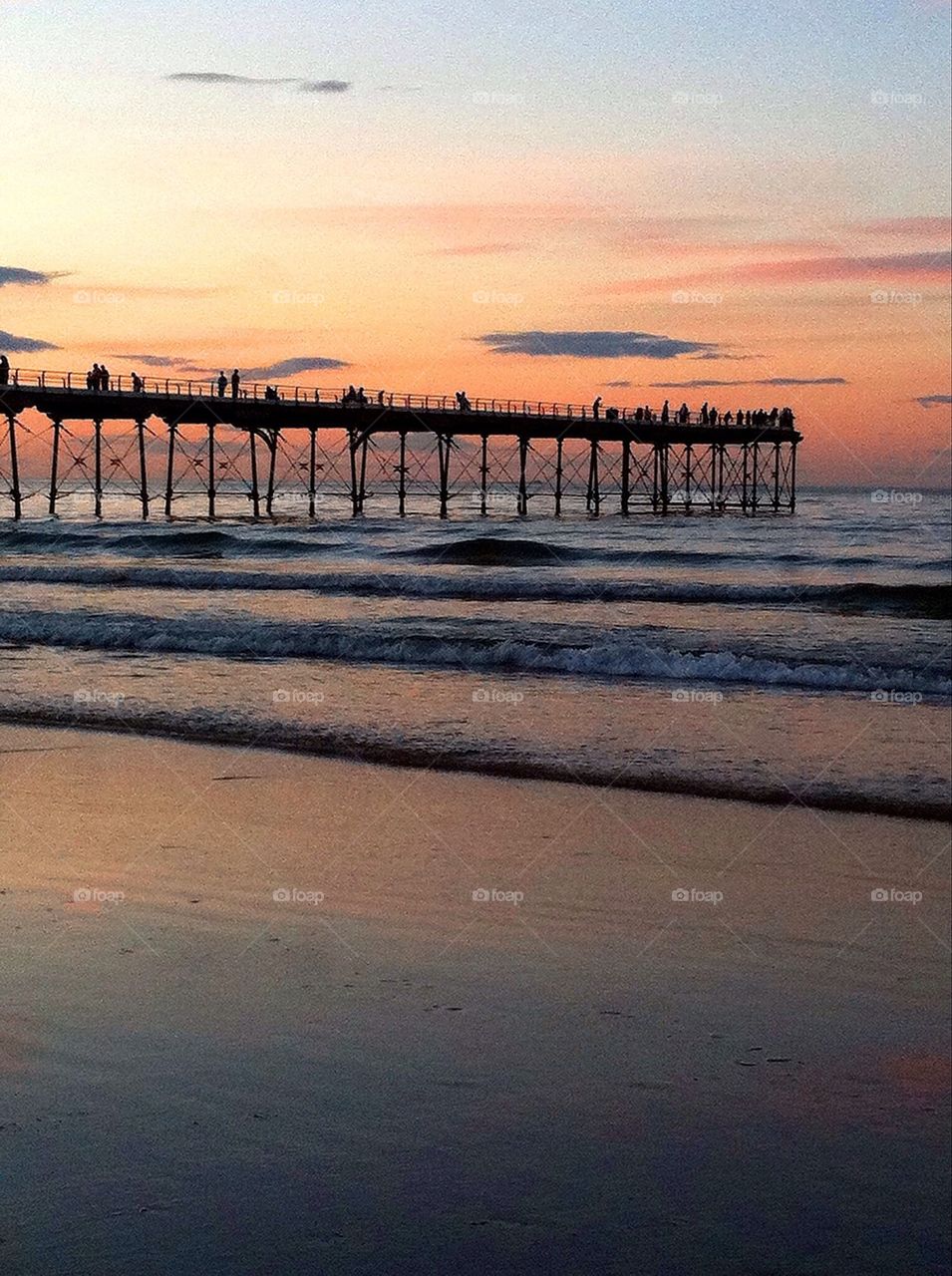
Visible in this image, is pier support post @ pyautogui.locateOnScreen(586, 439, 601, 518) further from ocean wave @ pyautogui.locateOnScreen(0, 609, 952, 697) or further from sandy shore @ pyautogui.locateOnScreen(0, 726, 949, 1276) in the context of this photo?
sandy shore @ pyautogui.locateOnScreen(0, 726, 949, 1276)

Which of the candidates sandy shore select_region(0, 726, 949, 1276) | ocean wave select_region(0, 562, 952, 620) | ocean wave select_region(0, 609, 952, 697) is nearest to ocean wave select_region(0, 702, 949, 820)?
sandy shore select_region(0, 726, 949, 1276)

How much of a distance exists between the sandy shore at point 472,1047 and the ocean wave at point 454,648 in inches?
305

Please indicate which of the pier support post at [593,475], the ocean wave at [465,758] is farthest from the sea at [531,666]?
the pier support post at [593,475]

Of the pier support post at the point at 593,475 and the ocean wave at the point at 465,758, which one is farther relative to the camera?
the pier support post at the point at 593,475

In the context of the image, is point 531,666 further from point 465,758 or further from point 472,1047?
point 472,1047

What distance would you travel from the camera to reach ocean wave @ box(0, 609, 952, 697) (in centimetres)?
1647

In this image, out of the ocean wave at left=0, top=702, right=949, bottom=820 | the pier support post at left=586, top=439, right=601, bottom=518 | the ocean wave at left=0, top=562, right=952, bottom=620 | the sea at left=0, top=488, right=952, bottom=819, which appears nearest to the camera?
the ocean wave at left=0, top=702, right=949, bottom=820

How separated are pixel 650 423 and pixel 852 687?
159 ft

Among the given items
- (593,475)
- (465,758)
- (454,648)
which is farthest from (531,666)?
(593,475)

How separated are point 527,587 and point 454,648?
12.5 m

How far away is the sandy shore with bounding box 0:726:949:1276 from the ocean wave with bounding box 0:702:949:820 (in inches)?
34.5

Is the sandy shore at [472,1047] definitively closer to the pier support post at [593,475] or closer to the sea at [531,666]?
the sea at [531,666]

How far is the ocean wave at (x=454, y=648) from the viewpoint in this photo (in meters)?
16.5

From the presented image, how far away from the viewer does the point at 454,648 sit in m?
18.7
